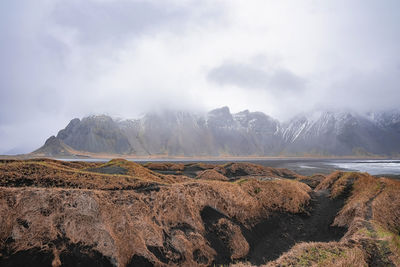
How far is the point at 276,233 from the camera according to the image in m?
16.2

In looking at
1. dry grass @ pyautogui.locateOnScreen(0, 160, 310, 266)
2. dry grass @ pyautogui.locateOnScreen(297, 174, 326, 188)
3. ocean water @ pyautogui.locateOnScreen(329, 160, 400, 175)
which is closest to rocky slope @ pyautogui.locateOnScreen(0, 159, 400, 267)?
dry grass @ pyautogui.locateOnScreen(0, 160, 310, 266)

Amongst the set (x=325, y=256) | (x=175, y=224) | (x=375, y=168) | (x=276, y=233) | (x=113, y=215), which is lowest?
(x=375, y=168)

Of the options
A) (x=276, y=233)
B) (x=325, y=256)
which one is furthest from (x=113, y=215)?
(x=276, y=233)

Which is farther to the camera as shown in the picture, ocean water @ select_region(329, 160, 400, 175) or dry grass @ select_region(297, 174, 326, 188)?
ocean water @ select_region(329, 160, 400, 175)

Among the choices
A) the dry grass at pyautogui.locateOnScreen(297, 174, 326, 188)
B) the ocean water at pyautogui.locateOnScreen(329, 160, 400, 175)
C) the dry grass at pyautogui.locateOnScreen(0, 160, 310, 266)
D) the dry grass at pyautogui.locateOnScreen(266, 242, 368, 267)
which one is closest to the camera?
the dry grass at pyautogui.locateOnScreen(266, 242, 368, 267)

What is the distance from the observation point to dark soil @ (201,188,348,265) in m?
13.2

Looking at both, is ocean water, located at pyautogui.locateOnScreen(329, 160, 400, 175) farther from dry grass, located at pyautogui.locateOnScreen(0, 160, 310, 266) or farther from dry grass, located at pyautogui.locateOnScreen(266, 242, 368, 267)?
dry grass, located at pyautogui.locateOnScreen(0, 160, 310, 266)

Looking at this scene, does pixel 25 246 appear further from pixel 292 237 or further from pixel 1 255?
pixel 292 237

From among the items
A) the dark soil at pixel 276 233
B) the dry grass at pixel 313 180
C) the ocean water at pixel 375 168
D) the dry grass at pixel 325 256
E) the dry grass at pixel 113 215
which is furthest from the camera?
the ocean water at pixel 375 168

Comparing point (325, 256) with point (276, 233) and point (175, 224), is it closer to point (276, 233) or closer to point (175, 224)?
point (276, 233)

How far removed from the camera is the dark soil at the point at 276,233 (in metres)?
13.2

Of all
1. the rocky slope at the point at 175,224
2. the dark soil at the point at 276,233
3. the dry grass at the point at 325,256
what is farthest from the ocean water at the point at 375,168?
the dry grass at the point at 325,256

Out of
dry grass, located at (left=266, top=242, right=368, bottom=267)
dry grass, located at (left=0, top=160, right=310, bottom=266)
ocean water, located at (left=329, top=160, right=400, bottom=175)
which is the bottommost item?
ocean water, located at (left=329, top=160, right=400, bottom=175)

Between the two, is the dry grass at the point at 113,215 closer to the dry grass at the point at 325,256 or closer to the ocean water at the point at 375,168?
the dry grass at the point at 325,256
